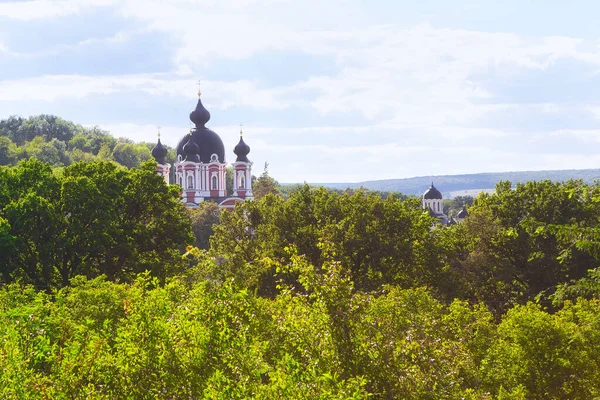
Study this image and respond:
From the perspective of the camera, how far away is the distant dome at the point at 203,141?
359 ft

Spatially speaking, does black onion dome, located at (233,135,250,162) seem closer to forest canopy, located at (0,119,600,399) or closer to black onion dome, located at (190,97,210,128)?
black onion dome, located at (190,97,210,128)

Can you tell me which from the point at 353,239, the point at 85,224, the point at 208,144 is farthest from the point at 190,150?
the point at 353,239

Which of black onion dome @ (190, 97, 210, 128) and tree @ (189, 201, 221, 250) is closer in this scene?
tree @ (189, 201, 221, 250)

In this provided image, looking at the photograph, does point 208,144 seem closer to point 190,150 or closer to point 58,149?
point 190,150

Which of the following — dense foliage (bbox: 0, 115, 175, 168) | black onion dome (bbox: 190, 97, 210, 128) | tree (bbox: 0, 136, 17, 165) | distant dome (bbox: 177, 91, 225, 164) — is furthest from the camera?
dense foliage (bbox: 0, 115, 175, 168)

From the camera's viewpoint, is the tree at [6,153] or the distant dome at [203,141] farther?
the tree at [6,153]

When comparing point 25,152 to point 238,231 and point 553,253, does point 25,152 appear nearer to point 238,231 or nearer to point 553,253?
point 238,231

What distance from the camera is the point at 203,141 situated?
110 meters

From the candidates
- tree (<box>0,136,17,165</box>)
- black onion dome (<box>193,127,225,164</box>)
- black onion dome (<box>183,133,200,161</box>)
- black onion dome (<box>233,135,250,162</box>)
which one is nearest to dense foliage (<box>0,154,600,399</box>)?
black onion dome (<box>183,133,200,161</box>)

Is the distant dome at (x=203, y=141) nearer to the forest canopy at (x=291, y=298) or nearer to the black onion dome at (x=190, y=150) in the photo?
the black onion dome at (x=190, y=150)

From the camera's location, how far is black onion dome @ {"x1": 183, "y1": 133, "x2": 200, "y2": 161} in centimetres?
10706

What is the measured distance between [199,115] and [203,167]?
6.94 meters

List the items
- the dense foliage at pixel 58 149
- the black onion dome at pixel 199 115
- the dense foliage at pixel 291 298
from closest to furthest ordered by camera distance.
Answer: the dense foliage at pixel 291 298
the black onion dome at pixel 199 115
the dense foliage at pixel 58 149

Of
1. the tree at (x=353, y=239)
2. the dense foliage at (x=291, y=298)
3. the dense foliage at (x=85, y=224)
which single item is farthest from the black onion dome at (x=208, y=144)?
the dense foliage at (x=85, y=224)
